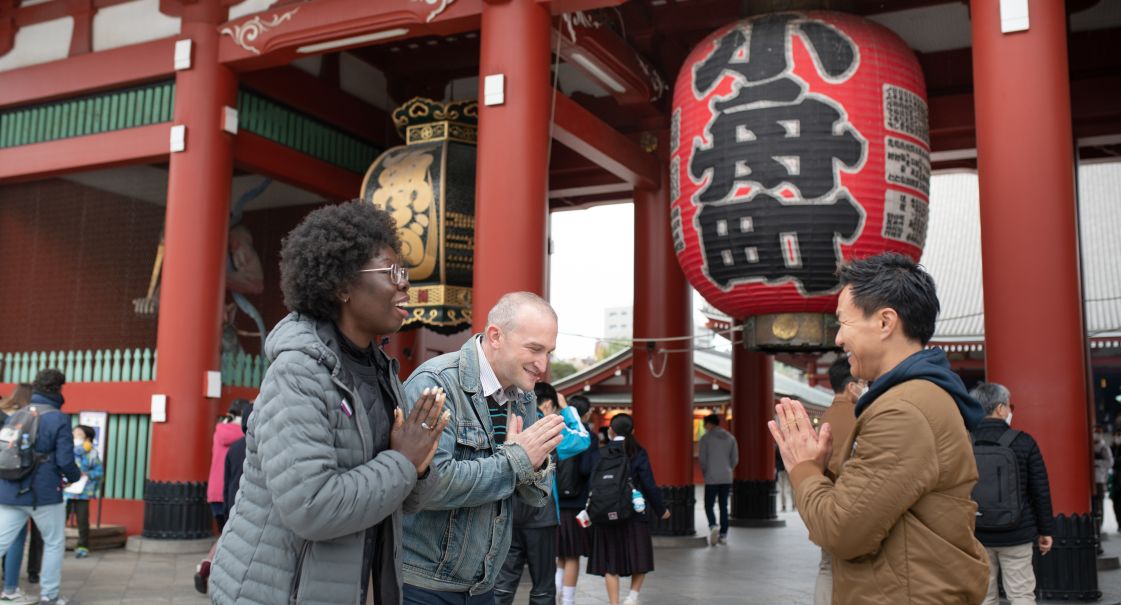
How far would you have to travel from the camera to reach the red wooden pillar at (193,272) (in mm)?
9500

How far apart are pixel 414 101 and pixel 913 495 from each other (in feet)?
26.1

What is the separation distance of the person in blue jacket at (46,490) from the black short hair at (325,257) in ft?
16.0

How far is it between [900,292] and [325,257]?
54.5 inches

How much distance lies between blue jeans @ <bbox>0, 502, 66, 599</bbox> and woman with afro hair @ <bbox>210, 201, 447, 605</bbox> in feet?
16.4

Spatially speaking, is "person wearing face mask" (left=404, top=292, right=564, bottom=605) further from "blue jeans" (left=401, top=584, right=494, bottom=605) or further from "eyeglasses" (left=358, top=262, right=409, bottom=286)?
"eyeglasses" (left=358, top=262, right=409, bottom=286)

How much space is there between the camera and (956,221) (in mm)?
21812

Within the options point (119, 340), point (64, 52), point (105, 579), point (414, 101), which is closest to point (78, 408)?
point (119, 340)

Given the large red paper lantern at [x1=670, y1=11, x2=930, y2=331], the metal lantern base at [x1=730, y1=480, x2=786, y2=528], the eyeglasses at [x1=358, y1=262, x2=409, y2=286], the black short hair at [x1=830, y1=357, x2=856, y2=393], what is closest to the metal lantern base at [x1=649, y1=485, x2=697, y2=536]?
the metal lantern base at [x1=730, y1=480, x2=786, y2=528]

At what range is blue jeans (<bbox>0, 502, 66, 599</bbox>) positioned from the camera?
6.25 meters

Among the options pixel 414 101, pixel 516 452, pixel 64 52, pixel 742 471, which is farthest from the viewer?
pixel 742 471

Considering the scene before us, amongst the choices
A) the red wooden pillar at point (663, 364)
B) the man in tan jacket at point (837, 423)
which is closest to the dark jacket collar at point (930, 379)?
the man in tan jacket at point (837, 423)

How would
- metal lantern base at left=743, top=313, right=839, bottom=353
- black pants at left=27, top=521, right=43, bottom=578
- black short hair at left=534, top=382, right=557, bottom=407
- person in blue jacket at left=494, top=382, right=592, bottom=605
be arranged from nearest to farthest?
person in blue jacket at left=494, top=382, right=592, bottom=605, black short hair at left=534, top=382, right=557, bottom=407, metal lantern base at left=743, top=313, right=839, bottom=353, black pants at left=27, top=521, right=43, bottom=578

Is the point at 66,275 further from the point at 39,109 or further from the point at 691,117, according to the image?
the point at 691,117

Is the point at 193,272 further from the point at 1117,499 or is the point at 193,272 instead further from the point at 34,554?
the point at 1117,499
